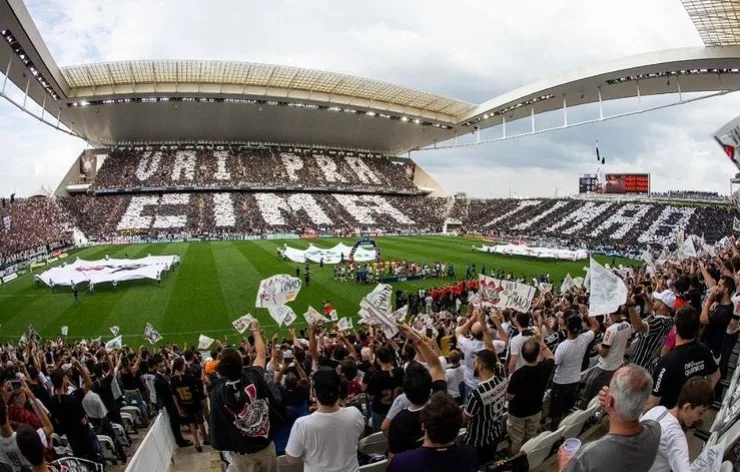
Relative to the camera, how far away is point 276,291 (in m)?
10.5

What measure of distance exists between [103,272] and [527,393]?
85.6 feet

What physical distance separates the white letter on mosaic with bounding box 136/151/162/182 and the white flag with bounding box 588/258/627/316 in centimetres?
6548

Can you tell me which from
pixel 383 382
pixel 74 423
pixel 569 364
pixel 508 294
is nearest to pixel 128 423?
pixel 74 423

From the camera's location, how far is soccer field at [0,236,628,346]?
1911 centimetres

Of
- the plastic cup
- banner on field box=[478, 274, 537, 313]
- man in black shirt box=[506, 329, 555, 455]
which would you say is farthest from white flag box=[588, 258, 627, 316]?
the plastic cup

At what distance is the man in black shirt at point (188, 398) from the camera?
7.57 m

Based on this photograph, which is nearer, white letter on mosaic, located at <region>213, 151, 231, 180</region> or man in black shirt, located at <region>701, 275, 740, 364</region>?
man in black shirt, located at <region>701, 275, 740, 364</region>

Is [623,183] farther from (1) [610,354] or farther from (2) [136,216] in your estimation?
(1) [610,354]

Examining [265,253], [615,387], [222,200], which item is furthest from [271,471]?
[222,200]

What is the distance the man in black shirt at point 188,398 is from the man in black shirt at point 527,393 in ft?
15.7

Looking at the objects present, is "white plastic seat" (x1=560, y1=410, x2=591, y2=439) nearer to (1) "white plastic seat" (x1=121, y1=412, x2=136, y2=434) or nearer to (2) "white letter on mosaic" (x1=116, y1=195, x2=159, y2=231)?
(1) "white plastic seat" (x1=121, y1=412, x2=136, y2=434)

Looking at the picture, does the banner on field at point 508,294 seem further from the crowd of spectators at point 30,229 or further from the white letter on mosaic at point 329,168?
the white letter on mosaic at point 329,168

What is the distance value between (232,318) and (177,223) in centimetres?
3755

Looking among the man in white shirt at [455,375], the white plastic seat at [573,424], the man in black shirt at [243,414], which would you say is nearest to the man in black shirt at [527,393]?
the white plastic seat at [573,424]
